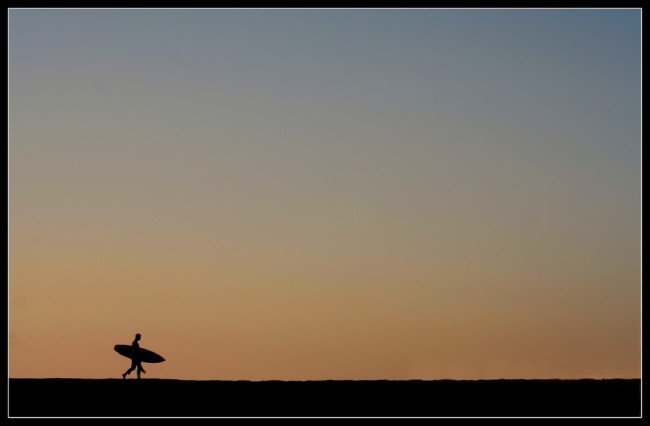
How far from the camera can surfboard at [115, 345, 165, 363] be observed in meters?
43.9
